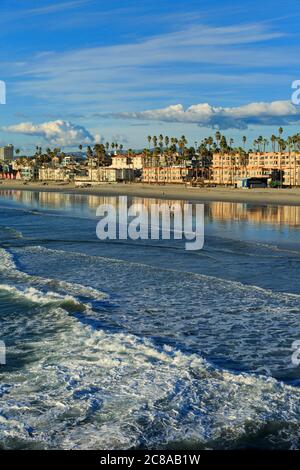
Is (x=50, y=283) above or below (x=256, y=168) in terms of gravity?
below

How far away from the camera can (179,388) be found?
30.2 feet

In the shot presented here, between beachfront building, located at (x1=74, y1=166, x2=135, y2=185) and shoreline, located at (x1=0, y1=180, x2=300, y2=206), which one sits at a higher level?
beachfront building, located at (x1=74, y1=166, x2=135, y2=185)

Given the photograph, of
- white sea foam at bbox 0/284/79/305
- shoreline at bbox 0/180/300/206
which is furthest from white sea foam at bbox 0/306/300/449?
shoreline at bbox 0/180/300/206

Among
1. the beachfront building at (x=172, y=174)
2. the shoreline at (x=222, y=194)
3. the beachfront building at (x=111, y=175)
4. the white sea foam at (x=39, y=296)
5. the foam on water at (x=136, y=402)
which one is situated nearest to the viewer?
the foam on water at (x=136, y=402)

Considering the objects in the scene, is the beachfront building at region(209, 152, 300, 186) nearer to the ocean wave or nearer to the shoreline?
the shoreline

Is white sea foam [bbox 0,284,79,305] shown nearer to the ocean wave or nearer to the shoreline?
the ocean wave

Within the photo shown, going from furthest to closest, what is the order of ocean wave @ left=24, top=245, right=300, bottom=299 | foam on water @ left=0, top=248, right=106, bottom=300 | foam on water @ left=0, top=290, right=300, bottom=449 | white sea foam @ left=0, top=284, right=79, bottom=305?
foam on water @ left=0, top=248, right=106, bottom=300 < ocean wave @ left=24, top=245, right=300, bottom=299 < white sea foam @ left=0, top=284, right=79, bottom=305 < foam on water @ left=0, top=290, right=300, bottom=449

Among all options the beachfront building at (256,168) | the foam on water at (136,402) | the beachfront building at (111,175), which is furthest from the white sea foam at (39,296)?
the beachfront building at (111,175)

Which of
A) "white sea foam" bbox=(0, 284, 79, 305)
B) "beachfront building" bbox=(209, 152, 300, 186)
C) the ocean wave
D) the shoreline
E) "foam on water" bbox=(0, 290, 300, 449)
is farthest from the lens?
"beachfront building" bbox=(209, 152, 300, 186)

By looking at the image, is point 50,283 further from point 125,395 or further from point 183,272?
point 125,395

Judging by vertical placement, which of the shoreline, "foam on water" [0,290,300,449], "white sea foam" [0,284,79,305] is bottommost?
"foam on water" [0,290,300,449]

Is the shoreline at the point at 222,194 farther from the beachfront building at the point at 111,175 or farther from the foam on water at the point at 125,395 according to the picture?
the beachfront building at the point at 111,175

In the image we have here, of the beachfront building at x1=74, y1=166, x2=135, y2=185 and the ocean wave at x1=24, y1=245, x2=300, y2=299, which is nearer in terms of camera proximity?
the ocean wave at x1=24, y1=245, x2=300, y2=299

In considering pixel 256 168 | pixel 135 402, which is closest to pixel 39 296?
pixel 135 402
